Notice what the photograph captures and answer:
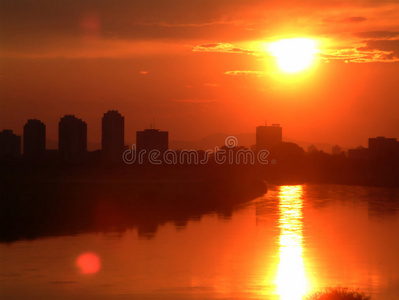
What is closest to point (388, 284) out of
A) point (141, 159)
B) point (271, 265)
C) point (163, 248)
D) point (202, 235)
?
point (271, 265)

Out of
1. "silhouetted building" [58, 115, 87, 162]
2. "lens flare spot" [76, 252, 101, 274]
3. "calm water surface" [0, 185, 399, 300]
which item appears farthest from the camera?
"silhouetted building" [58, 115, 87, 162]

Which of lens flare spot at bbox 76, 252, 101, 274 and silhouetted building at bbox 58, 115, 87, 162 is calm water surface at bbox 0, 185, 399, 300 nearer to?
lens flare spot at bbox 76, 252, 101, 274

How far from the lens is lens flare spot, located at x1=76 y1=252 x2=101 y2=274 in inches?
954

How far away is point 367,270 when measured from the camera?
25.1 meters

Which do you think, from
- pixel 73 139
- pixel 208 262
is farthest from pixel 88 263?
pixel 73 139

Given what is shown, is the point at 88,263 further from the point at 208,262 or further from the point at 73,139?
the point at 73,139

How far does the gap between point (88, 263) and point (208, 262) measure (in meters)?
5.61

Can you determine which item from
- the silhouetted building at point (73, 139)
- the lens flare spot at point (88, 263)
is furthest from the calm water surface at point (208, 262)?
the silhouetted building at point (73, 139)

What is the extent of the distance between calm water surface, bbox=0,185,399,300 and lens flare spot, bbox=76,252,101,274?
0.04 metres

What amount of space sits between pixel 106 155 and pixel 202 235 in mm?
104802

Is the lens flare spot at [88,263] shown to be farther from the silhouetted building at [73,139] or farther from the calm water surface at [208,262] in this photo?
the silhouetted building at [73,139]

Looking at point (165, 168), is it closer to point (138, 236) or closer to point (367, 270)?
point (138, 236)

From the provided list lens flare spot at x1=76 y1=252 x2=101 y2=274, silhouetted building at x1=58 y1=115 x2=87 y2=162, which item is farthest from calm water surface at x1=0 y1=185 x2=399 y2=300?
silhouetted building at x1=58 y1=115 x2=87 y2=162

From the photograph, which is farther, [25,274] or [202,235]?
Answer: [202,235]
